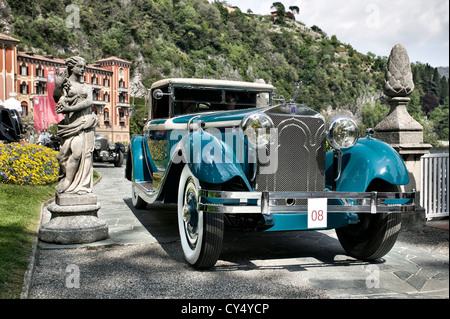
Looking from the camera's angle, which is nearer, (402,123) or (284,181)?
(284,181)

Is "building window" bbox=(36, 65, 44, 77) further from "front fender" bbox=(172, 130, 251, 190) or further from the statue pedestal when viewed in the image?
"front fender" bbox=(172, 130, 251, 190)

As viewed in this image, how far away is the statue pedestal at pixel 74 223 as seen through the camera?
4.60 metres

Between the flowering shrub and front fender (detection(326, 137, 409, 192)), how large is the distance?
617 cm

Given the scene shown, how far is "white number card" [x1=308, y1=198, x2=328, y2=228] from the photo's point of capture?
134 inches

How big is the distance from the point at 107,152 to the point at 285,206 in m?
15.1

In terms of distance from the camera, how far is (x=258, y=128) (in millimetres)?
3629

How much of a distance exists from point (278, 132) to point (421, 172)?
3535mm

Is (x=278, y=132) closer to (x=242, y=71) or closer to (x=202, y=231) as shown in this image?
(x=202, y=231)

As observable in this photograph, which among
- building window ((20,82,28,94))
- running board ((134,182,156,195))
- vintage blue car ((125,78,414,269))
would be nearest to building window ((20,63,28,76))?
building window ((20,82,28,94))

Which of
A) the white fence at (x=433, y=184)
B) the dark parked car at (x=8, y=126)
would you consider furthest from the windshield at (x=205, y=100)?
the dark parked car at (x=8, y=126)

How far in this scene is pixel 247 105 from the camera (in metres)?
6.06

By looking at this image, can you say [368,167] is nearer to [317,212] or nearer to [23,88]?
[317,212]

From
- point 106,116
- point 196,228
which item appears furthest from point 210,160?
point 106,116

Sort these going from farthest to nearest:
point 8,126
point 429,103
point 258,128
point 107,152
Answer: point 429,103
point 107,152
point 8,126
point 258,128
